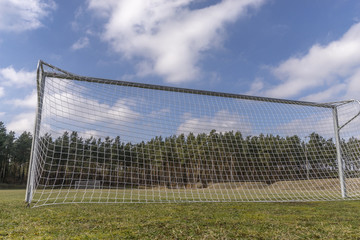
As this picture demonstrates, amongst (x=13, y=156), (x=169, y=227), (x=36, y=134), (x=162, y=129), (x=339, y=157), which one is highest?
(x=13, y=156)

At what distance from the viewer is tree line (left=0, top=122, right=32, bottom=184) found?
3186 cm

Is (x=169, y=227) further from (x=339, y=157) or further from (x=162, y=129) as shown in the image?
(x=339, y=157)

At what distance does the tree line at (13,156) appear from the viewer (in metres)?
31.9

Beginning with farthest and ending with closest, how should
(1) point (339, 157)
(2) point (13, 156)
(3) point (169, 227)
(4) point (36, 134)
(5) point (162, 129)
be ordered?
(2) point (13, 156)
(1) point (339, 157)
(5) point (162, 129)
(4) point (36, 134)
(3) point (169, 227)

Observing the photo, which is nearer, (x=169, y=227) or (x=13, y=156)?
(x=169, y=227)

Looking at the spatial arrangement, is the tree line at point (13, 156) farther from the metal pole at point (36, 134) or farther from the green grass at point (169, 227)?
the green grass at point (169, 227)

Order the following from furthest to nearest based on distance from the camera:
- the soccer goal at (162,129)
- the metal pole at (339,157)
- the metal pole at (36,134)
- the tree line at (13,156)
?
the tree line at (13,156) → the metal pole at (339,157) → the soccer goal at (162,129) → the metal pole at (36,134)

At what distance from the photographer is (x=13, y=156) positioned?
3344 centimetres

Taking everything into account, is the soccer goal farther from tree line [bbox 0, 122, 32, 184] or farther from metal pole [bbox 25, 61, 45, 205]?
tree line [bbox 0, 122, 32, 184]

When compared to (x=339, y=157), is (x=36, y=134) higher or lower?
higher

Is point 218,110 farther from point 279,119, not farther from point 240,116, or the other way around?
point 279,119

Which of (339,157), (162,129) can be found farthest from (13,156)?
(339,157)

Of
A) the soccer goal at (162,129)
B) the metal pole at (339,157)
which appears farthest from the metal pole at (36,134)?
the metal pole at (339,157)

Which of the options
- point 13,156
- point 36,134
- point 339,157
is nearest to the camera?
point 36,134
